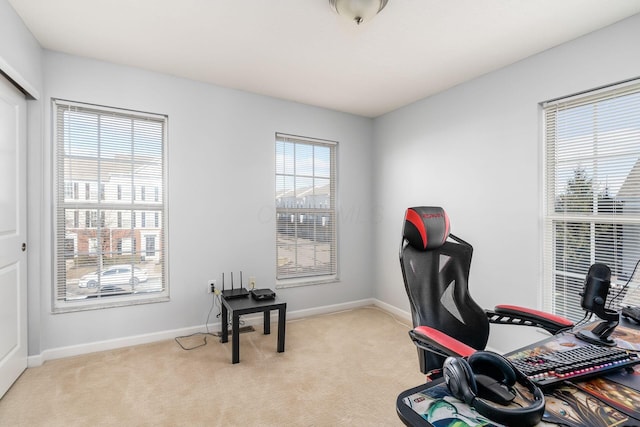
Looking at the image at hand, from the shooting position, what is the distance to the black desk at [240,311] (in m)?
2.54

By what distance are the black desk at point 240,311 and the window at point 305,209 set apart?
0.82 meters

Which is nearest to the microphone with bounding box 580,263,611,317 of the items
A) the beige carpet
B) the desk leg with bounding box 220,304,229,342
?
the beige carpet

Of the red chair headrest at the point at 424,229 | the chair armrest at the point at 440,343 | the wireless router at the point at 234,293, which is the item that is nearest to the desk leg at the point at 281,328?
the wireless router at the point at 234,293

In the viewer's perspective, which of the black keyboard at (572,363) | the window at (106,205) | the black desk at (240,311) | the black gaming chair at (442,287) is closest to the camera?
the black keyboard at (572,363)

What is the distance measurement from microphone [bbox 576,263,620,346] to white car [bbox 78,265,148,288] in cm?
333

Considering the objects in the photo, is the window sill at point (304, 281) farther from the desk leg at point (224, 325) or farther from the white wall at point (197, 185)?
the desk leg at point (224, 325)

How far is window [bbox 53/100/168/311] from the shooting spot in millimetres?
2662

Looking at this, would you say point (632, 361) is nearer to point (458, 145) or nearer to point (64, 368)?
point (458, 145)

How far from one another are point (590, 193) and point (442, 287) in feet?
5.28

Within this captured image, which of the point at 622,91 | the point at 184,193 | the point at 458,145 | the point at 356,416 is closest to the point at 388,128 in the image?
the point at 458,145

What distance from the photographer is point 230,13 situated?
2049 mm

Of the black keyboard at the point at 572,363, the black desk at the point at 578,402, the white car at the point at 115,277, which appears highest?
the black keyboard at the point at 572,363

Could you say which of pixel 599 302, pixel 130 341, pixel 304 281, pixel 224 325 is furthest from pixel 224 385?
pixel 599 302

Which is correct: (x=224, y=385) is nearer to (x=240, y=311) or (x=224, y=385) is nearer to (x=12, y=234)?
(x=240, y=311)
